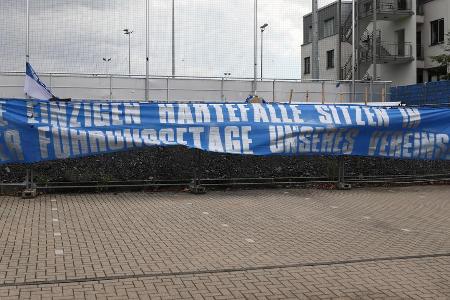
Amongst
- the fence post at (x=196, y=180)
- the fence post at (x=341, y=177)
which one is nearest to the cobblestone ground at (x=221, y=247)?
the fence post at (x=196, y=180)

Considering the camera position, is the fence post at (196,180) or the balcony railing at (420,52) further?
the balcony railing at (420,52)

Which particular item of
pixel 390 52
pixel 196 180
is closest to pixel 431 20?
pixel 390 52

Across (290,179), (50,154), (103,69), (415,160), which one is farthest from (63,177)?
(103,69)

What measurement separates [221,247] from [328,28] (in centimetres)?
4379

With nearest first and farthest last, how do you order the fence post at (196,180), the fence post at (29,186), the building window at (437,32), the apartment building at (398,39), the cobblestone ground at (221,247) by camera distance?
1. the cobblestone ground at (221,247)
2. the fence post at (29,186)
3. the fence post at (196,180)
4. the building window at (437,32)
5. the apartment building at (398,39)

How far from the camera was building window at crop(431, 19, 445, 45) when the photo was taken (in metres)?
39.6

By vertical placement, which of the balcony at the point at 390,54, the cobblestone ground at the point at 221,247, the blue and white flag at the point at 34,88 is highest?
the balcony at the point at 390,54

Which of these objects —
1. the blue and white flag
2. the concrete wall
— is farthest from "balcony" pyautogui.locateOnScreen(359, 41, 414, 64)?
the blue and white flag

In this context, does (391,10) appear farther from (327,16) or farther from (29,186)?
(29,186)

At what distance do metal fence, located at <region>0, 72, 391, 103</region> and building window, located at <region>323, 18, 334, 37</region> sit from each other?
15.4 metres

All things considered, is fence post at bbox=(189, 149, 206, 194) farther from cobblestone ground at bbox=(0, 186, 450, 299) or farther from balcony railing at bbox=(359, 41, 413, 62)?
balcony railing at bbox=(359, 41, 413, 62)

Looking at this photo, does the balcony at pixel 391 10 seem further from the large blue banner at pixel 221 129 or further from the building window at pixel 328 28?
the large blue banner at pixel 221 129

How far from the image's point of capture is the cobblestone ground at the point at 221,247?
5391 mm

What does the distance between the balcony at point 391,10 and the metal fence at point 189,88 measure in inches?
355
